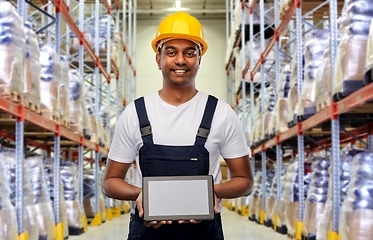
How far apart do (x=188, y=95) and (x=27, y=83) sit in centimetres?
400

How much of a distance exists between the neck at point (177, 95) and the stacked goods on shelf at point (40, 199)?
490cm

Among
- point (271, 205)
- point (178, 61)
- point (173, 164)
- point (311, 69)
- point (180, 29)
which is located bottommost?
point (271, 205)

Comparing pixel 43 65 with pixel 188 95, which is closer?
pixel 188 95

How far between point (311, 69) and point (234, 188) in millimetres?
5036

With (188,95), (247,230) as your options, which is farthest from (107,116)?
(188,95)

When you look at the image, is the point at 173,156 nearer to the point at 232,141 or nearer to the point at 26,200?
the point at 232,141

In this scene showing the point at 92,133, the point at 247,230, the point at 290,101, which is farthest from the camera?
the point at 92,133

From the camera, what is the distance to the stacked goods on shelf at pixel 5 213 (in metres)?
4.62

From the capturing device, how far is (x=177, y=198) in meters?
1.67

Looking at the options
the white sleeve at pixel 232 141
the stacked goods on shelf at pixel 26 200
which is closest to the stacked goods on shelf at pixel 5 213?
the stacked goods on shelf at pixel 26 200

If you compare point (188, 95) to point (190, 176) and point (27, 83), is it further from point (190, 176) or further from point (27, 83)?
point (27, 83)

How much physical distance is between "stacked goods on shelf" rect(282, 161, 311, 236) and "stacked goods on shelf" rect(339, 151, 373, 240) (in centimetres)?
286

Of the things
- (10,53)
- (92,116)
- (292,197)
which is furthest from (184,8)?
(10,53)

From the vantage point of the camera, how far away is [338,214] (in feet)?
17.2
